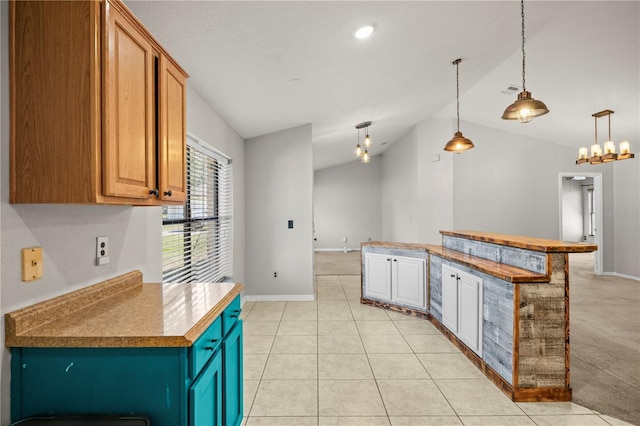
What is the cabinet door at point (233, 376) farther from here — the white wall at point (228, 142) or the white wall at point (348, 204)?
the white wall at point (348, 204)

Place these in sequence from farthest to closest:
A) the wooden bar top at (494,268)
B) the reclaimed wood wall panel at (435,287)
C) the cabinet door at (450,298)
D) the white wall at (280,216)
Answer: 1. the white wall at (280,216)
2. the reclaimed wood wall panel at (435,287)
3. the cabinet door at (450,298)
4. the wooden bar top at (494,268)

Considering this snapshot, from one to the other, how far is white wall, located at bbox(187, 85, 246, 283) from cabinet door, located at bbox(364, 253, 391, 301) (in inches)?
72.9

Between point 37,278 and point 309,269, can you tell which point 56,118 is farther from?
point 309,269

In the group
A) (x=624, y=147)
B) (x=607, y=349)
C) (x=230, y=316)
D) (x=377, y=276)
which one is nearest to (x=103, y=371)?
(x=230, y=316)

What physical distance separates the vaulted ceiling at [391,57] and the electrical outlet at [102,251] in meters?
1.28

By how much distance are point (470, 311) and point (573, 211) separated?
41.4ft

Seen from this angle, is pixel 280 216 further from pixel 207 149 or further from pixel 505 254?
pixel 505 254

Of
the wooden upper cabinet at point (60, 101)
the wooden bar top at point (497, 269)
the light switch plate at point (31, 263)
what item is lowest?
the wooden bar top at point (497, 269)

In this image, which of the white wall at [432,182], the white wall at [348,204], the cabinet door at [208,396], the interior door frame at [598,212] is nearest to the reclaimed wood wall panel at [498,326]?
the cabinet door at [208,396]

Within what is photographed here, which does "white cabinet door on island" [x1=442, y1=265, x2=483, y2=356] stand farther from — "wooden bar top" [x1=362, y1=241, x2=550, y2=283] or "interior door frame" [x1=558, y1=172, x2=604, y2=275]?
"interior door frame" [x1=558, y1=172, x2=604, y2=275]

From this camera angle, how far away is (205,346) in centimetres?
132

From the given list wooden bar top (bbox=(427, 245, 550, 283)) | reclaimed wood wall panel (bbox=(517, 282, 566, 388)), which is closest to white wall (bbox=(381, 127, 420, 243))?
wooden bar top (bbox=(427, 245, 550, 283))

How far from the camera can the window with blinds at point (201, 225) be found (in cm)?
268

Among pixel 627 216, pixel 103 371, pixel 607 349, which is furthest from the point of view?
pixel 627 216
